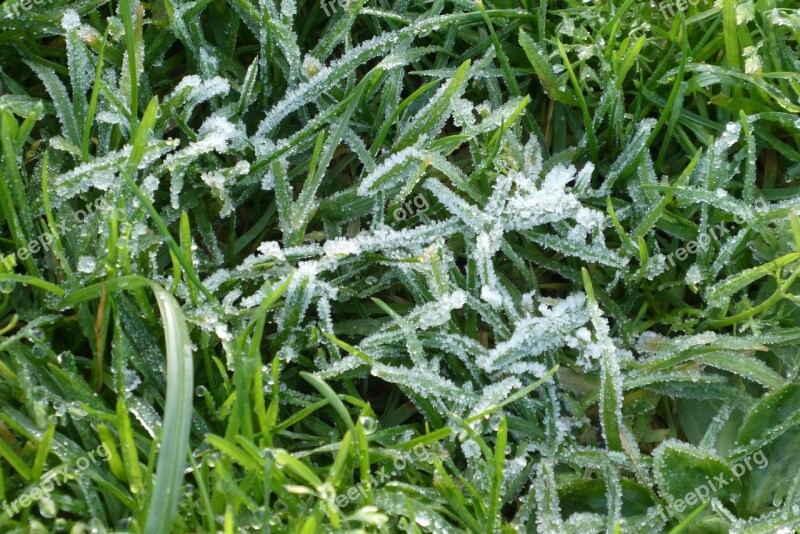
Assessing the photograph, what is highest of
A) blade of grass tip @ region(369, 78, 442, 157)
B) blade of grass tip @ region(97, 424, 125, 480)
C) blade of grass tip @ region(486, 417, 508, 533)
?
blade of grass tip @ region(369, 78, 442, 157)

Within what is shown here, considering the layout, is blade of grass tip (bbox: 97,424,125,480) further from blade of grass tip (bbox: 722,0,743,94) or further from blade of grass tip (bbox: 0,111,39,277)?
blade of grass tip (bbox: 722,0,743,94)

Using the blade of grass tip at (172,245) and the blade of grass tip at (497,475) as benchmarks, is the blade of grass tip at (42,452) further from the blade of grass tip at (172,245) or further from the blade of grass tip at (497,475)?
the blade of grass tip at (497,475)

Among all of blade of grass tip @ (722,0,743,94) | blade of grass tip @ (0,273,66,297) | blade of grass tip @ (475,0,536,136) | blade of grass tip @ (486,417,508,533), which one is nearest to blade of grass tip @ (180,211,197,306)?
blade of grass tip @ (0,273,66,297)

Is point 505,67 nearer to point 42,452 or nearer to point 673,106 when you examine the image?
point 673,106

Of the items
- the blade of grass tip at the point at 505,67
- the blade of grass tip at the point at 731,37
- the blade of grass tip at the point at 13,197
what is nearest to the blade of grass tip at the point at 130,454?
the blade of grass tip at the point at 13,197

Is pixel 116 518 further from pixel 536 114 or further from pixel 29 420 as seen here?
pixel 536 114
